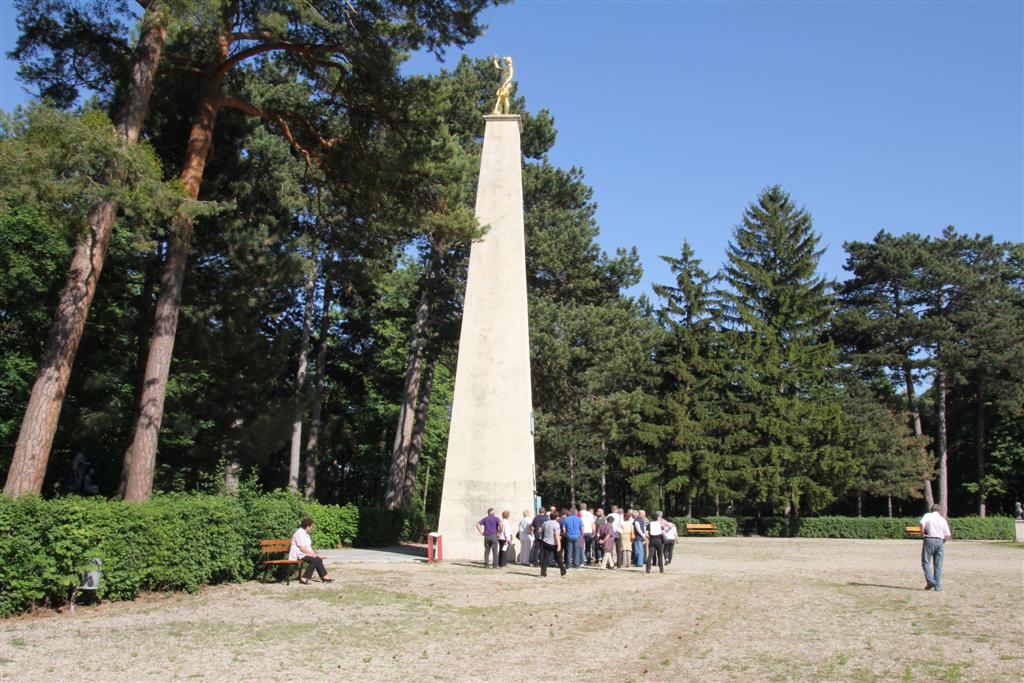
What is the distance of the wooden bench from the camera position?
44.7 ft

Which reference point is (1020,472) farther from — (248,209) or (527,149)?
(248,209)

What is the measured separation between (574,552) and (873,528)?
22.4m

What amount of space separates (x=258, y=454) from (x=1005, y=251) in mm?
44386

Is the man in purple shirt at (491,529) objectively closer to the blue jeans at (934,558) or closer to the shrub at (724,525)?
the blue jeans at (934,558)

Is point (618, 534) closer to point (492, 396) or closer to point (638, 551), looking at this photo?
point (638, 551)

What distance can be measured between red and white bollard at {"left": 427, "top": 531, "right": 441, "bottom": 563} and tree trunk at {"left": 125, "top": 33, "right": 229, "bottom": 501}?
22.6ft

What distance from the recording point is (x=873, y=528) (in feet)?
115

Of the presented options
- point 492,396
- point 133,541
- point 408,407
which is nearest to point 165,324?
point 133,541

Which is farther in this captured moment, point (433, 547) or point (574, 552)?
point (433, 547)

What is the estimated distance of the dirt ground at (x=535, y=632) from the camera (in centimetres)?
753

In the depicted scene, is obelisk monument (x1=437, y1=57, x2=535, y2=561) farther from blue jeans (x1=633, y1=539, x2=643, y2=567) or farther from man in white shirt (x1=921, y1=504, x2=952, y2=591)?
man in white shirt (x1=921, y1=504, x2=952, y2=591)

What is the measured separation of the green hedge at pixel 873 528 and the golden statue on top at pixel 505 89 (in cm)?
2421

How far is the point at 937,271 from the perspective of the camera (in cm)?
4256

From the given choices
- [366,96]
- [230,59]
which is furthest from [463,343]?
[230,59]
